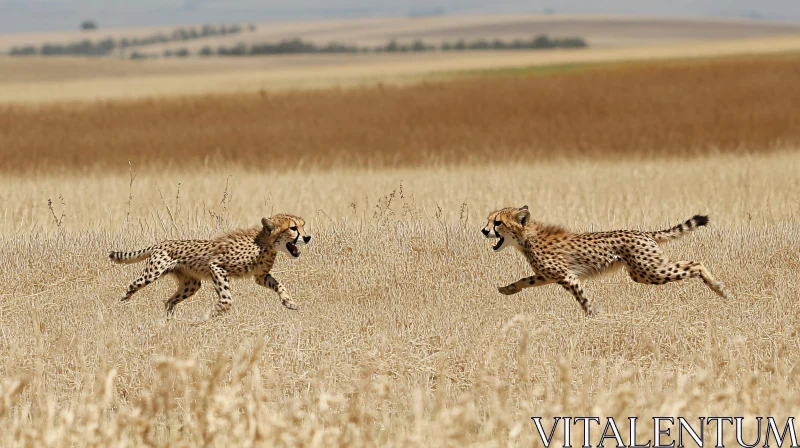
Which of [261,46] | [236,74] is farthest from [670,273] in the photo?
[261,46]

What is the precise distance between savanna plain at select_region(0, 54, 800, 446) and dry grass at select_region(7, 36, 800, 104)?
11.7m

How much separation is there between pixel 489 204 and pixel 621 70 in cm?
1654

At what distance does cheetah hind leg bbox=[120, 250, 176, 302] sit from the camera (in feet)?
22.9

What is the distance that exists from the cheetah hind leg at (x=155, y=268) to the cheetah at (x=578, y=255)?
84.1 inches

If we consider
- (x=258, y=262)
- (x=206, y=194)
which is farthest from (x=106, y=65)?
(x=258, y=262)

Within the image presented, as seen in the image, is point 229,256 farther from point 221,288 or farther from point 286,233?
point 286,233

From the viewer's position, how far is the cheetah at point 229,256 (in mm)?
6793

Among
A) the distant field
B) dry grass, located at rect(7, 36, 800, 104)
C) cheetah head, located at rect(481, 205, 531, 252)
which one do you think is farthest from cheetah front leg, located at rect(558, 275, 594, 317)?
the distant field

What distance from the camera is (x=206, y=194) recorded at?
1552 centimetres

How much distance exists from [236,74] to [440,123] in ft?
91.6

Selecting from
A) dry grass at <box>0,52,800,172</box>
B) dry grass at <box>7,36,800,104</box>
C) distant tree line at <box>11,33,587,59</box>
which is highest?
distant tree line at <box>11,33,587,59</box>

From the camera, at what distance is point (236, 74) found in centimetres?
4994

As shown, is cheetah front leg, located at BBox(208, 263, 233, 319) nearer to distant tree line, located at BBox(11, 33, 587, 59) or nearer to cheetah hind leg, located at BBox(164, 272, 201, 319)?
cheetah hind leg, located at BBox(164, 272, 201, 319)

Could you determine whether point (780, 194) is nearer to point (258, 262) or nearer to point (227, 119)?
point (258, 262)
